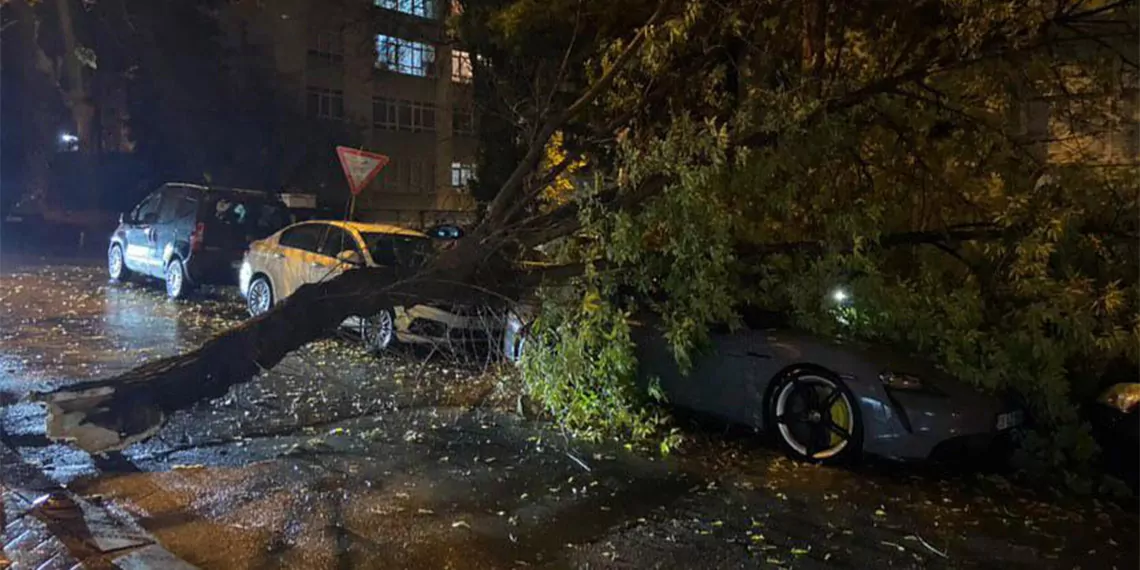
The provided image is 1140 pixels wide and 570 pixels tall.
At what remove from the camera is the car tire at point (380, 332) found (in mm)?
8922

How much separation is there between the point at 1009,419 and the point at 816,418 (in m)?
1.21

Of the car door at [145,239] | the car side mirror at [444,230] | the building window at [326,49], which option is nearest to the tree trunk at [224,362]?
the car side mirror at [444,230]

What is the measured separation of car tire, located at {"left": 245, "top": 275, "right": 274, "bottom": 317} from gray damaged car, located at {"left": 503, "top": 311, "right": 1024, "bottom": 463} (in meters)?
5.78

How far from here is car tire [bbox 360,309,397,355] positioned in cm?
892

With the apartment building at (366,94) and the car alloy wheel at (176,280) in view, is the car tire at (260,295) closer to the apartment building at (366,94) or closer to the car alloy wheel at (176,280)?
the car alloy wheel at (176,280)

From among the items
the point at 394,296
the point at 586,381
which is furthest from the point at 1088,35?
the point at 394,296

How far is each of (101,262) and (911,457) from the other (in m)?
20.6

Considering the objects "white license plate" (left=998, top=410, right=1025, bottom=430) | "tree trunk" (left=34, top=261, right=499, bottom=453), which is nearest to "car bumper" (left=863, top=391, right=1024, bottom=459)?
"white license plate" (left=998, top=410, right=1025, bottom=430)

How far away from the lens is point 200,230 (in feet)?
42.9

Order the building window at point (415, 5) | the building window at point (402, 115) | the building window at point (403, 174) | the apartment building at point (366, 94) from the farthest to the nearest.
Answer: the building window at point (402, 115) → the building window at point (403, 174) → the apartment building at point (366, 94) → the building window at point (415, 5)

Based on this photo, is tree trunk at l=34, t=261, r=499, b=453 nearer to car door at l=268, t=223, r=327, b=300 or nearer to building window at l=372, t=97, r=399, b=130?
car door at l=268, t=223, r=327, b=300

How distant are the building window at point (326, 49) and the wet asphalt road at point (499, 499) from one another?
1219 inches

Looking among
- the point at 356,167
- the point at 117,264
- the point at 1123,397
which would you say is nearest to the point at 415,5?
the point at 117,264

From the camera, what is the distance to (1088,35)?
19.3 ft
